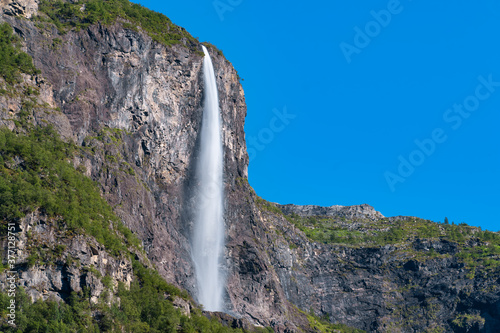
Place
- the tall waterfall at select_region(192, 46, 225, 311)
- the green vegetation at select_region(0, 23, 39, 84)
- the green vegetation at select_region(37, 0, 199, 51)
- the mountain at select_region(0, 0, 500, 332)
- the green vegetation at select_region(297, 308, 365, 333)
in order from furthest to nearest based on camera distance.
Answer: the green vegetation at select_region(297, 308, 365, 333), the green vegetation at select_region(37, 0, 199, 51), the tall waterfall at select_region(192, 46, 225, 311), the green vegetation at select_region(0, 23, 39, 84), the mountain at select_region(0, 0, 500, 332)

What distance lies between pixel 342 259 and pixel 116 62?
82.6 meters

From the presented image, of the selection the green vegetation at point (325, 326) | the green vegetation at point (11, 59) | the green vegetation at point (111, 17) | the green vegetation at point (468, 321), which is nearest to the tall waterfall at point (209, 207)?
the green vegetation at point (111, 17)

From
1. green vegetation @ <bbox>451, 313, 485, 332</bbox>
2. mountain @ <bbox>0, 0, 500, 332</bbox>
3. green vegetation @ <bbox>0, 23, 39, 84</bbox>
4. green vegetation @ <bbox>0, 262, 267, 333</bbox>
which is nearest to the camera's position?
green vegetation @ <bbox>0, 262, 267, 333</bbox>

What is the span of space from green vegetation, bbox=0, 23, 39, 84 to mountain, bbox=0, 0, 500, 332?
0.77 ft

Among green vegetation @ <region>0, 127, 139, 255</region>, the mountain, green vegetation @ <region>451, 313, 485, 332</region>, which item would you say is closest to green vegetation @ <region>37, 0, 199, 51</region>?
the mountain

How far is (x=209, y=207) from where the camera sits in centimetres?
15250

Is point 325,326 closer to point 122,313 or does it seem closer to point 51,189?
point 122,313

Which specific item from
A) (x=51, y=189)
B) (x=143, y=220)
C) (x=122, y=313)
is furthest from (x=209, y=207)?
(x=122, y=313)

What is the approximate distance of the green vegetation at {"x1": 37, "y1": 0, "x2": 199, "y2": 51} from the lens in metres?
147

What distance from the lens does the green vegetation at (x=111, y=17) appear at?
14700 cm

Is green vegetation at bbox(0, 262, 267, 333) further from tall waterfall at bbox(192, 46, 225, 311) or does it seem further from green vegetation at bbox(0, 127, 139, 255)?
tall waterfall at bbox(192, 46, 225, 311)

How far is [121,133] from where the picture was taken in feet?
450

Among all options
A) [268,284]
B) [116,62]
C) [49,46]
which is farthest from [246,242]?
[49,46]

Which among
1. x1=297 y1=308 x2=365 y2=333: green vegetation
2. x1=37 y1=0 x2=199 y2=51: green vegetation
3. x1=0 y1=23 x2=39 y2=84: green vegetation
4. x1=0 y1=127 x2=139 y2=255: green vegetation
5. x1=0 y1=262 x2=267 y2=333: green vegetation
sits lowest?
x1=0 y1=262 x2=267 y2=333: green vegetation
